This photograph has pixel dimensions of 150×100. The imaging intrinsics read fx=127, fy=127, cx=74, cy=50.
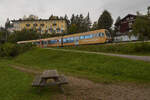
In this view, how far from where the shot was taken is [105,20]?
50250 millimetres

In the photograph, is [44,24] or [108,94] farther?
[44,24]

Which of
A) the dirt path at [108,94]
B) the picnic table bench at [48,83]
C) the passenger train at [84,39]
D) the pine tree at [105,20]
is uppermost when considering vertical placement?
the pine tree at [105,20]

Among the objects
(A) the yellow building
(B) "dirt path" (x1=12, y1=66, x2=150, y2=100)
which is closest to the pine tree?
(A) the yellow building

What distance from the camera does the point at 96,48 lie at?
1969cm

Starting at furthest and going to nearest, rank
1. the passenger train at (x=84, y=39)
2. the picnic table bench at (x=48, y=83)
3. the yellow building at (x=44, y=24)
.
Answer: the yellow building at (x=44, y=24) < the passenger train at (x=84, y=39) < the picnic table bench at (x=48, y=83)

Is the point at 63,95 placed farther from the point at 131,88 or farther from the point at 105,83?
the point at 131,88

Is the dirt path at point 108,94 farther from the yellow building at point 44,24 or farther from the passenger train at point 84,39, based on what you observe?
the yellow building at point 44,24

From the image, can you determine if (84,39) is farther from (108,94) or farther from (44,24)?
(44,24)

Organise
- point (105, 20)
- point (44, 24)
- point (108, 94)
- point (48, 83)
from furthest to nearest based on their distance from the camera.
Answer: point (44, 24), point (105, 20), point (48, 83), point (108, 94)

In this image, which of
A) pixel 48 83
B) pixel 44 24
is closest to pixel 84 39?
pixel 48 83

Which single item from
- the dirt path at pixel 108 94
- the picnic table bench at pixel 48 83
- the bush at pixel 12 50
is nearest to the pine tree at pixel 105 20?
the bush at pixel 12 50

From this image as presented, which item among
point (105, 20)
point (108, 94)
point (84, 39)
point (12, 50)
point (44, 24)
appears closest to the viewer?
point (108, 94)

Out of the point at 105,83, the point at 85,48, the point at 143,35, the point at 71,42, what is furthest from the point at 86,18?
the point at 105,83

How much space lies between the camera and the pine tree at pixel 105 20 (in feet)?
165
